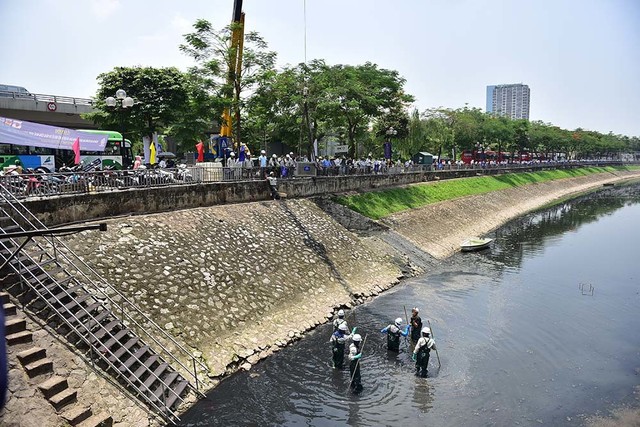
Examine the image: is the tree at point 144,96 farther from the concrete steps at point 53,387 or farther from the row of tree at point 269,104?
the concrete steps at point 53,387

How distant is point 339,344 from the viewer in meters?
16.5

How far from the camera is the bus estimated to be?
99.0ft

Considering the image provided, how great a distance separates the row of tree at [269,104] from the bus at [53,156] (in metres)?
2.26

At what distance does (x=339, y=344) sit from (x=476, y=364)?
Result: 218 inches

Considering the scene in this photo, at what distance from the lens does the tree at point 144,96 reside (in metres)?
42.1

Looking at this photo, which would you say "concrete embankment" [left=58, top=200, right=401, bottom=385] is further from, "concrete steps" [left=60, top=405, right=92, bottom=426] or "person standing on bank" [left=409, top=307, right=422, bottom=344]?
"concrete steps" [left=60, top=405, right=92, bottom=426]

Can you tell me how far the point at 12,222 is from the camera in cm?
1570

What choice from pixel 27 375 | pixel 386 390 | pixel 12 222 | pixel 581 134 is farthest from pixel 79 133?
pixel 581 134

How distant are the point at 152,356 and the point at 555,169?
110370 mm

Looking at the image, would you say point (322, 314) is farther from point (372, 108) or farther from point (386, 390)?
point (372, 108)

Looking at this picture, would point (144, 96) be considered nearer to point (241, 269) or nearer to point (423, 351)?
point (241, 269)

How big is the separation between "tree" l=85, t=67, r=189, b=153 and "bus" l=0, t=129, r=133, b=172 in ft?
15.4

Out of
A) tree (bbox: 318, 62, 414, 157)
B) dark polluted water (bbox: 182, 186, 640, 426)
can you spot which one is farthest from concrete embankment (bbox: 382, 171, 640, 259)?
tree (bbox: 318, 62, 414, 157)

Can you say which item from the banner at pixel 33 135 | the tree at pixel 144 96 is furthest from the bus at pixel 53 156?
the tree at pixel 144 96
